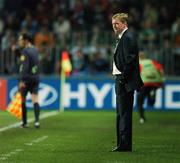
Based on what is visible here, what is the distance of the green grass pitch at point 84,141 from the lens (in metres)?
13.4

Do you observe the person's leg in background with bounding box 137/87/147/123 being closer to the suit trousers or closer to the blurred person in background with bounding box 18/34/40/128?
the blurred person in background with bounding box 18/34/40/128

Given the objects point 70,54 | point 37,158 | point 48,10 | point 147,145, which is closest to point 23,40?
point 147,145

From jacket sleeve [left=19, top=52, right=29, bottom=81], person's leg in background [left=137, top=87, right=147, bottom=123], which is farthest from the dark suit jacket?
person's leg in background [left=137, top=87, right=147, bottom=123]

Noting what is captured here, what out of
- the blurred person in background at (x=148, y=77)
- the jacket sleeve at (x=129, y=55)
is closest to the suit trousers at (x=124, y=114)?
the jacket sleeve at (x=129, y=55)

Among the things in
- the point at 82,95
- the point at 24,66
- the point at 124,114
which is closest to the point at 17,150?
the point at 124,114

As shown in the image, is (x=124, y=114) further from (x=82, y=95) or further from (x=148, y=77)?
(x=82, y=95)

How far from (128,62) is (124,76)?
275mm

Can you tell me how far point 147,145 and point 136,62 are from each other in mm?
2139

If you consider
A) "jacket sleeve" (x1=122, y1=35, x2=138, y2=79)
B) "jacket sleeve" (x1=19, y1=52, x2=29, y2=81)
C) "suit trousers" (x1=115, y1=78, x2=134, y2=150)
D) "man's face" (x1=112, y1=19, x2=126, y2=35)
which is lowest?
"suit trousers" (x1=115, y1=78, x2=134, y2=150)

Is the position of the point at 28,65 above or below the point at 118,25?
below

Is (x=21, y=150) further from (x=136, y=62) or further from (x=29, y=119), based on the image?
(x=29, y=119)

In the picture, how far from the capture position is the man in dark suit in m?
14.3

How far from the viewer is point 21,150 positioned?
14664 mm

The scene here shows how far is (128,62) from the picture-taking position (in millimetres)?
14273
